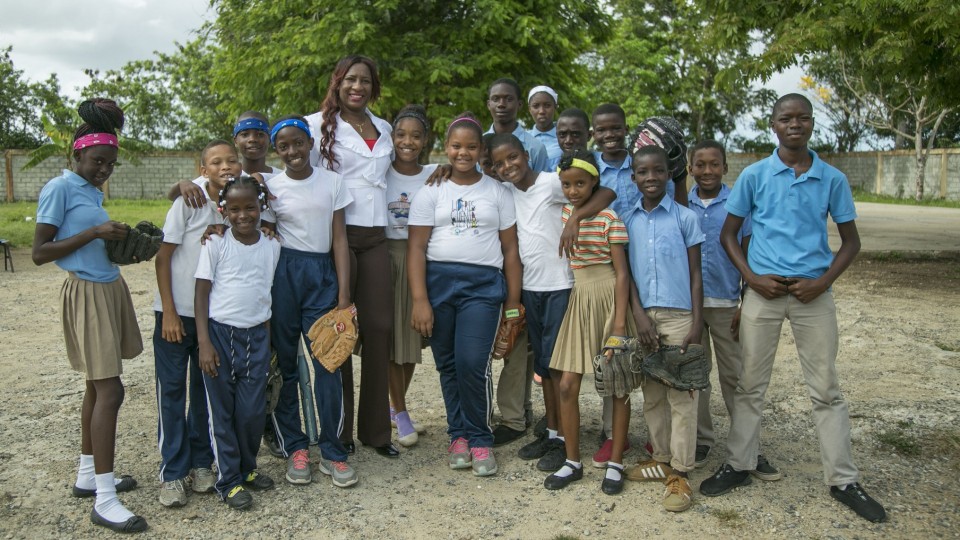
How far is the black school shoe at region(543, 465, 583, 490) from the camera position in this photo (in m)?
3.99

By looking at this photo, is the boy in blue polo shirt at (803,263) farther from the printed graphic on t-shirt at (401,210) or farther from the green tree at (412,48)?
the green tree at (412,48)

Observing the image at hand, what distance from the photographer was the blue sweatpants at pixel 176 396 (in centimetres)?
379

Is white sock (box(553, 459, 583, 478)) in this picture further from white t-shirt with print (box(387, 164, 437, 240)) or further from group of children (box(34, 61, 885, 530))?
white t-shirt with print (box(387, 164, 437, 240))

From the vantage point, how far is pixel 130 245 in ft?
11.8

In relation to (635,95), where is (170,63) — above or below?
above

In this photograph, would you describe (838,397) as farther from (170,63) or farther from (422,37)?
(170,63)

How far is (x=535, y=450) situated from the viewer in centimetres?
446

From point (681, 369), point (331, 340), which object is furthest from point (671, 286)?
point (331, 340)

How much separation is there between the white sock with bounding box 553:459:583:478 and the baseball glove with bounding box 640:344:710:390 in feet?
2.19

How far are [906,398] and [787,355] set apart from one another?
1328 mm

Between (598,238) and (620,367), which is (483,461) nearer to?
(620,367)

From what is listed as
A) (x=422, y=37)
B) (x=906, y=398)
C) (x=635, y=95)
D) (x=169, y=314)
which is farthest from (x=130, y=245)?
(x=635, y=95)

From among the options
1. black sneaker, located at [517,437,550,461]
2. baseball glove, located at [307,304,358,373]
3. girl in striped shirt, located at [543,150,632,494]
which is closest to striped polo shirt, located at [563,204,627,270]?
girl in striped shirt, located at [543,150,632,494]

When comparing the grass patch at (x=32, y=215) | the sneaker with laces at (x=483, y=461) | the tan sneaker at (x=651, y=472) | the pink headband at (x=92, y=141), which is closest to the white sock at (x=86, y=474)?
the pink headband at (x=92, y=141)
